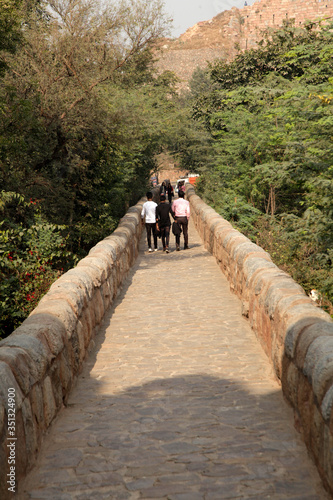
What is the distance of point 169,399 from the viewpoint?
5.76 metres

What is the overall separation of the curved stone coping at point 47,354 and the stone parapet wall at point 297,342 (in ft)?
7.25

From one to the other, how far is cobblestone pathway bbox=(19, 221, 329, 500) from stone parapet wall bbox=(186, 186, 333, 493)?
0.70 feet

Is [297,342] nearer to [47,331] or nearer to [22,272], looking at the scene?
[47,331]

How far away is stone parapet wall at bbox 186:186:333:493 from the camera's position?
3.99 meters

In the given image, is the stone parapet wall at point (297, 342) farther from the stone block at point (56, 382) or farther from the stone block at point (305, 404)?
the stone block at point (56, 382)

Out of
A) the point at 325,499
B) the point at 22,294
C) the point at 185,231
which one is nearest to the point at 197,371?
the point at 325,499

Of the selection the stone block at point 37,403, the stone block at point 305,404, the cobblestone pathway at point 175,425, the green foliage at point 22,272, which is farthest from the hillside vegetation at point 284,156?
the stone block at point 37,403

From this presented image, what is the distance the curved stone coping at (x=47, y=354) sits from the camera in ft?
13.5

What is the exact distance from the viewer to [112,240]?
454 inches

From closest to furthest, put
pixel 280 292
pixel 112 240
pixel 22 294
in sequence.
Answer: pixel 280 292 → pixel 22 294 → pixel 112 240

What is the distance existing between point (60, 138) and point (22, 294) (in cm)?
542

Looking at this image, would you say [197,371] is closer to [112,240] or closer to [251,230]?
[112,240]

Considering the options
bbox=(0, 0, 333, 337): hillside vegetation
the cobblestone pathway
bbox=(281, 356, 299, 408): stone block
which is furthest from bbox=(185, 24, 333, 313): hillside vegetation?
bbox=(281, 356, 299, 408): stone block

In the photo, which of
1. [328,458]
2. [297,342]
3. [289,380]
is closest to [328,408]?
[328,458]
